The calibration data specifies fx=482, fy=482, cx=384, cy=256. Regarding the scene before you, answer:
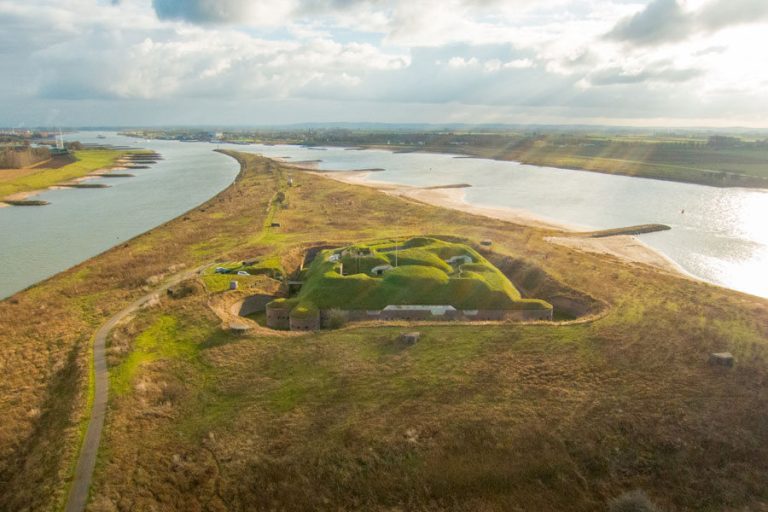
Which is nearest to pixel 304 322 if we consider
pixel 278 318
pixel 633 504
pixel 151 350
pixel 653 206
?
pixel 278 318

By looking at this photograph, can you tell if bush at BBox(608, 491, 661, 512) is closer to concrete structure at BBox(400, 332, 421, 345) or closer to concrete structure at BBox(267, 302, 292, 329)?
concrete structure at BBox(400, 332, 421, 345)

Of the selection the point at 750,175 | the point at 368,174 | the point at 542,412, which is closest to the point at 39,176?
the point at 368,174

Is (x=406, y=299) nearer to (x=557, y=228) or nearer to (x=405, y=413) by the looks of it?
(x=405, y=413)

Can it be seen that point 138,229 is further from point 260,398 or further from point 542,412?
point 542,412

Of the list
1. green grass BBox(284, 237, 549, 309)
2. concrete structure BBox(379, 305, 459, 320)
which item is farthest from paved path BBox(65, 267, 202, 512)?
concrete structure BBox(379, 305, 459, 320)

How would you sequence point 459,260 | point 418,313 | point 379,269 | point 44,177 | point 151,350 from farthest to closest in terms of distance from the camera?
point 44,177
point 459,260
point 379,269
point 418,313
point 151,350

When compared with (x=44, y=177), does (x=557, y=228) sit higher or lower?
lower
